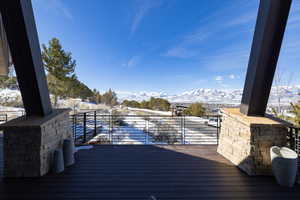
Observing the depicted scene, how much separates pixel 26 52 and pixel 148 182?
2.54 metres

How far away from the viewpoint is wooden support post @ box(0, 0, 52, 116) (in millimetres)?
1672

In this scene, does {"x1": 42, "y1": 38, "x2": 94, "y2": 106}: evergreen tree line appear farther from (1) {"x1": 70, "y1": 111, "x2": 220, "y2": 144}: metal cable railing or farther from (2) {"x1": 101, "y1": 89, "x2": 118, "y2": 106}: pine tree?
(2) {"x1": 101, "y1": 89, "x2": 118, "y2": 106}: pine tree

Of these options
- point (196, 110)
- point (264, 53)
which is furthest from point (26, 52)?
point (196, 110)

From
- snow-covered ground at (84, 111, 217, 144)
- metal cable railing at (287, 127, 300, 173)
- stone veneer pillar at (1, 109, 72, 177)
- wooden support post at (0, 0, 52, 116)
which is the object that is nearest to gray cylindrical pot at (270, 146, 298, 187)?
metal cable railing at (287, 127, 300, 173)

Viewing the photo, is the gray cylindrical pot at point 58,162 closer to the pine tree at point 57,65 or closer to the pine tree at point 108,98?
the pine tree at point 57,65

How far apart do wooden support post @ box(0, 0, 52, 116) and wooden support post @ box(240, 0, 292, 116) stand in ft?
11.1

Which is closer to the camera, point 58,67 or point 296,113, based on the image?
point 296,113

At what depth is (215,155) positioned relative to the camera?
2949 millimetres

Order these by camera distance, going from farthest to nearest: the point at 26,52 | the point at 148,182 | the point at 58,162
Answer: the point at 58,162 → the point at 148,182 → the point at 26,52

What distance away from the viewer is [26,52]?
1865mm

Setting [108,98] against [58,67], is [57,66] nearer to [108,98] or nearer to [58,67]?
[58,67]

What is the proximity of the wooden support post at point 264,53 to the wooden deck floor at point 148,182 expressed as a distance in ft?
3.94

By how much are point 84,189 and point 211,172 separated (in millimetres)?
1981

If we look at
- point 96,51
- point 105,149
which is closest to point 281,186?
point 105,149
